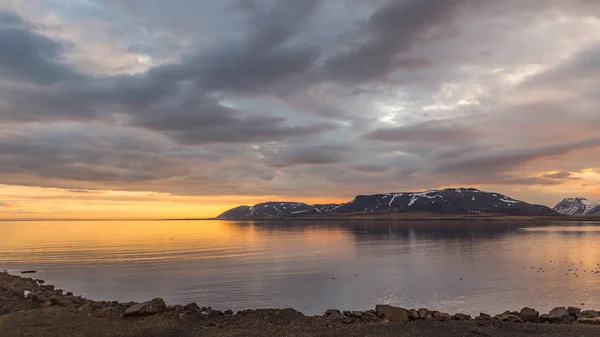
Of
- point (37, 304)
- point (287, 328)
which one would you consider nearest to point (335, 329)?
point (287, 328)

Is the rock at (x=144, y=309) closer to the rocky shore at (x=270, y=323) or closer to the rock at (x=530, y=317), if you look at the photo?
the rocky shore at (x=270, y=323)

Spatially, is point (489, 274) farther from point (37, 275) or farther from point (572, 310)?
point (37, 275)

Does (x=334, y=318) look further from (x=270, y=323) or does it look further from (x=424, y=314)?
(x=424, y=314)

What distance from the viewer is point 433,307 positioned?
3606 centimetres

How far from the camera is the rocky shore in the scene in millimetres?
23203

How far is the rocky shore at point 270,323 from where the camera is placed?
23203 millimetres

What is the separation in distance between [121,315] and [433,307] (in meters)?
25.1

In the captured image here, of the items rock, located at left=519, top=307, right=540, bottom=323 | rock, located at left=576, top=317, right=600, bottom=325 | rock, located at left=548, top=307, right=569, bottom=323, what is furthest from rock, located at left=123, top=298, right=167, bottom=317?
rock, located at left=576, top=317, right=600, bottom=325

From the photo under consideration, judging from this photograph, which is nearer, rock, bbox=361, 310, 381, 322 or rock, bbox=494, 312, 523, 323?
rock, bbox=361, 310, 381, 322

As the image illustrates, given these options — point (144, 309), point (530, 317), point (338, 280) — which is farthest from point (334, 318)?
point (338, 280)

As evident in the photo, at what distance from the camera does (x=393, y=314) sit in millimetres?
26094

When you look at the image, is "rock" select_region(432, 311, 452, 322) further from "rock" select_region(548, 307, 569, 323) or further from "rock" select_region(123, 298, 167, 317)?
"rock" select_region(123, 298, 167, 317)

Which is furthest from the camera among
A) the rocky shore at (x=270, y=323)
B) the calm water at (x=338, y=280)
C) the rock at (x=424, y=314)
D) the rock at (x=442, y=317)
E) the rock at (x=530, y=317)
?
the calm water at (x=338, y=280)

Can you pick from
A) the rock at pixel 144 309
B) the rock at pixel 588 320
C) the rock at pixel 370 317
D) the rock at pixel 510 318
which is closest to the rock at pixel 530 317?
the rock at pixel 510 318
